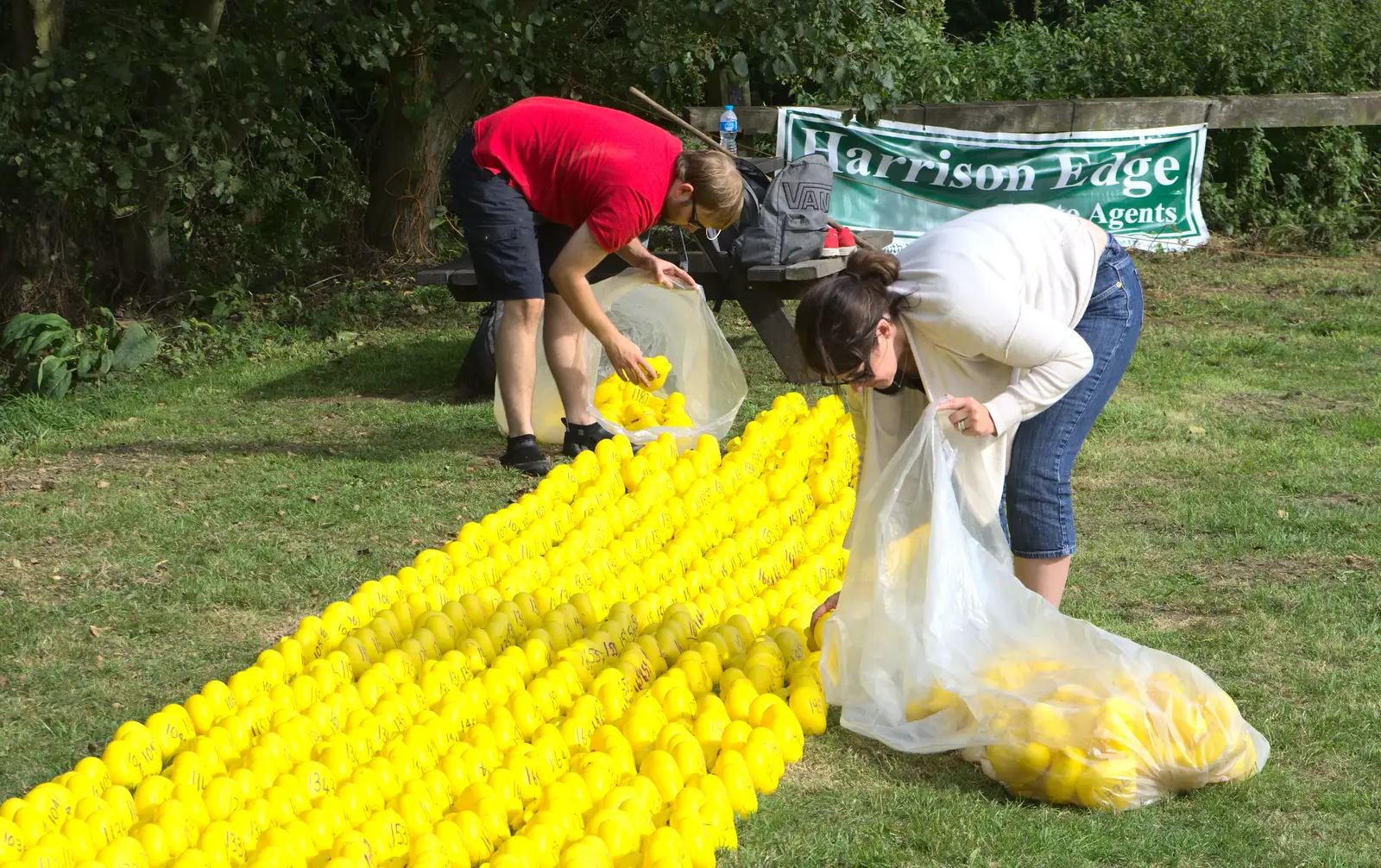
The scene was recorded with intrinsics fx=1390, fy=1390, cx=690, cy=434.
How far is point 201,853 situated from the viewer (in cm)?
260

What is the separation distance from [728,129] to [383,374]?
2.93 m

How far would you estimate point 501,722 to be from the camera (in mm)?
3143

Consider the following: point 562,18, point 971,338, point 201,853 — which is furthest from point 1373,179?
point 201,853

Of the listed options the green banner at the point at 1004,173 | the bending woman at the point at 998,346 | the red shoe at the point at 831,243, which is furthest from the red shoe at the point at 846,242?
the bending woman at the point at 998,346

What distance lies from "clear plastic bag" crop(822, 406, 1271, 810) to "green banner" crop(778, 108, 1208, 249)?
6.62m

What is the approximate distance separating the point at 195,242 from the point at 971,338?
8.80 meters

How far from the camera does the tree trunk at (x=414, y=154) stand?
993cm

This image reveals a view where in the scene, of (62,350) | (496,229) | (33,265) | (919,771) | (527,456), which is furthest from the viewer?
(33,265)

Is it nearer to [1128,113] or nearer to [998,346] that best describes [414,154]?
[1128,113]

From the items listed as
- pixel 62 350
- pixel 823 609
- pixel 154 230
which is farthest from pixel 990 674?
pixel 154 230

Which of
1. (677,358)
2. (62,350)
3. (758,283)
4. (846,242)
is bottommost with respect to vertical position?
(62,350)

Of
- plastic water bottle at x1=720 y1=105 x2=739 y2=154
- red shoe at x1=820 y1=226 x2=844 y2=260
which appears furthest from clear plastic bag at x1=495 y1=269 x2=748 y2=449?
plastic water bottle at x1=720 y1=105 x2=739 y2=154

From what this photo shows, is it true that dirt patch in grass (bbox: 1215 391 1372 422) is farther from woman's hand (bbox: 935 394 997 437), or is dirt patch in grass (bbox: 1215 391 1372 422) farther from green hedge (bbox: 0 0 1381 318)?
woman's hand (bbox: 935 394 997 437)

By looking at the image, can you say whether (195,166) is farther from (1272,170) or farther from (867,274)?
(1272,170)
